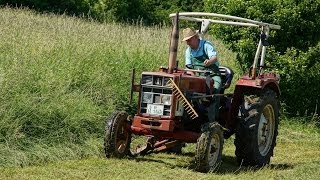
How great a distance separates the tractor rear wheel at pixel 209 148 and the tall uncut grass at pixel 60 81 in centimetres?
172

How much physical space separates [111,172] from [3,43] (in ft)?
14.2

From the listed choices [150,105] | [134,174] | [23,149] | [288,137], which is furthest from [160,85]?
[288,137]

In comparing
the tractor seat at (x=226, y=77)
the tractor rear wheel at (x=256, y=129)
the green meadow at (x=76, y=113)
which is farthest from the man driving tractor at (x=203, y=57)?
the green meadow at (x=76, y=113)

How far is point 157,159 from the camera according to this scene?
9.64m

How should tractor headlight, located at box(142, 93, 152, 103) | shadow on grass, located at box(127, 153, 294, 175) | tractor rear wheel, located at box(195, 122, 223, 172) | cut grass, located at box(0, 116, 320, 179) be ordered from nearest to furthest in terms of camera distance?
cut grass, located at box(0, 116, 320, 179) → tractor rear wheel, located at box(195, 122, 223, 172) → tractor headlight, located at box(142, 93, 152, 103) → shadow on grass, located at box(127, 153, 294, 175)

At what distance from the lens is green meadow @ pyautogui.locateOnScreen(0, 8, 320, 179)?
8719mm

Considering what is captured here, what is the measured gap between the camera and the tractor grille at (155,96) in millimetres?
8750

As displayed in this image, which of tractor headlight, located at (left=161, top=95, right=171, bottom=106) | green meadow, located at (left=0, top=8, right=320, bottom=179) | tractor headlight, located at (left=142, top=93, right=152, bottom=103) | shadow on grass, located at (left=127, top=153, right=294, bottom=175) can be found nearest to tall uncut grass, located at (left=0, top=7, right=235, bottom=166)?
green meadow, located at (left=0, top=8, right=320, bottom=179)

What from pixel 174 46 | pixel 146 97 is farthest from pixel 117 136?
pixel 174 46

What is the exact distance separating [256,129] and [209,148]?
119 cm

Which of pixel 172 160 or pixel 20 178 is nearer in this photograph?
pixel 20 178

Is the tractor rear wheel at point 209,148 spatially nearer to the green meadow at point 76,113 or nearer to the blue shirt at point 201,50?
the green meadow at point 76,113

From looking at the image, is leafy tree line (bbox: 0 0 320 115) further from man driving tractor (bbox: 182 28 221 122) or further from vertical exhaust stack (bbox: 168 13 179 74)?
vertical exhaust stack (bbox: 168 13 179 74)

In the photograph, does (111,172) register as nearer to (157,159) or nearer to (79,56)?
(157,159)
